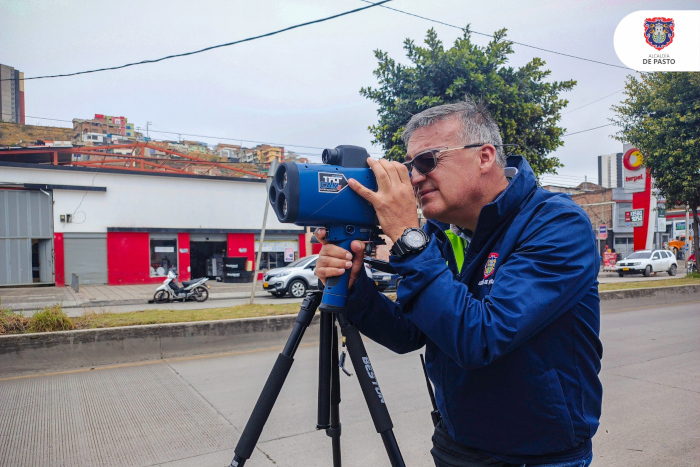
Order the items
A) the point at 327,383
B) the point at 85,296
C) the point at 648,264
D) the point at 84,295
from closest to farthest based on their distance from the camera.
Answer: the point at 327,383, the point at 85,296, the point at 84,295, the point at 648,264

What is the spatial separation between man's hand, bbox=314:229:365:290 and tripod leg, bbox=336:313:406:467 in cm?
17

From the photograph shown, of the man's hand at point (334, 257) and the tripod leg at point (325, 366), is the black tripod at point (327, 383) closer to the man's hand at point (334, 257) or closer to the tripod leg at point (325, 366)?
the tripod leg at point (325, 366)

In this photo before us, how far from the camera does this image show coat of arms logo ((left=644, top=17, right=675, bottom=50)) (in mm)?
8094

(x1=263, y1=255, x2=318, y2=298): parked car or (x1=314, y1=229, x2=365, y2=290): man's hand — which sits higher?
(x1=314, y1=229, x2=365, y2=290): man's hand

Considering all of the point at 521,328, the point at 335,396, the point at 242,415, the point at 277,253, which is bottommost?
the point at 277,253

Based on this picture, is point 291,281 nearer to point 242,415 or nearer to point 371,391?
point 242,415

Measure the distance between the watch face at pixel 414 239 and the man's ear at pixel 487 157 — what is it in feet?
1.05

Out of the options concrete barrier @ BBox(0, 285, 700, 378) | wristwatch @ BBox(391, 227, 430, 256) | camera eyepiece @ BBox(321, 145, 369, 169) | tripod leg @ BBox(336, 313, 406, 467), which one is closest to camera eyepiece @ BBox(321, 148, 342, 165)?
camera eyepiece @ BBox(321, 145, 369, 169)

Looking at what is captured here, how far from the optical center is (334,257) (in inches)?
57.1

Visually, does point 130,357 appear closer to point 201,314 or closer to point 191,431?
point 201,314

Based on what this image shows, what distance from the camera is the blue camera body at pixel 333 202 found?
142cm

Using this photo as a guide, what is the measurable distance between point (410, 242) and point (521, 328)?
33 centimetres

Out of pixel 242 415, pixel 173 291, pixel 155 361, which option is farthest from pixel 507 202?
pixel 173 291

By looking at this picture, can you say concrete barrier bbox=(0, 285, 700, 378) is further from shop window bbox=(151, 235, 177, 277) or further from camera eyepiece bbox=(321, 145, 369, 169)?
Answer: shop window bbox=(151, 235, 177, 277)
